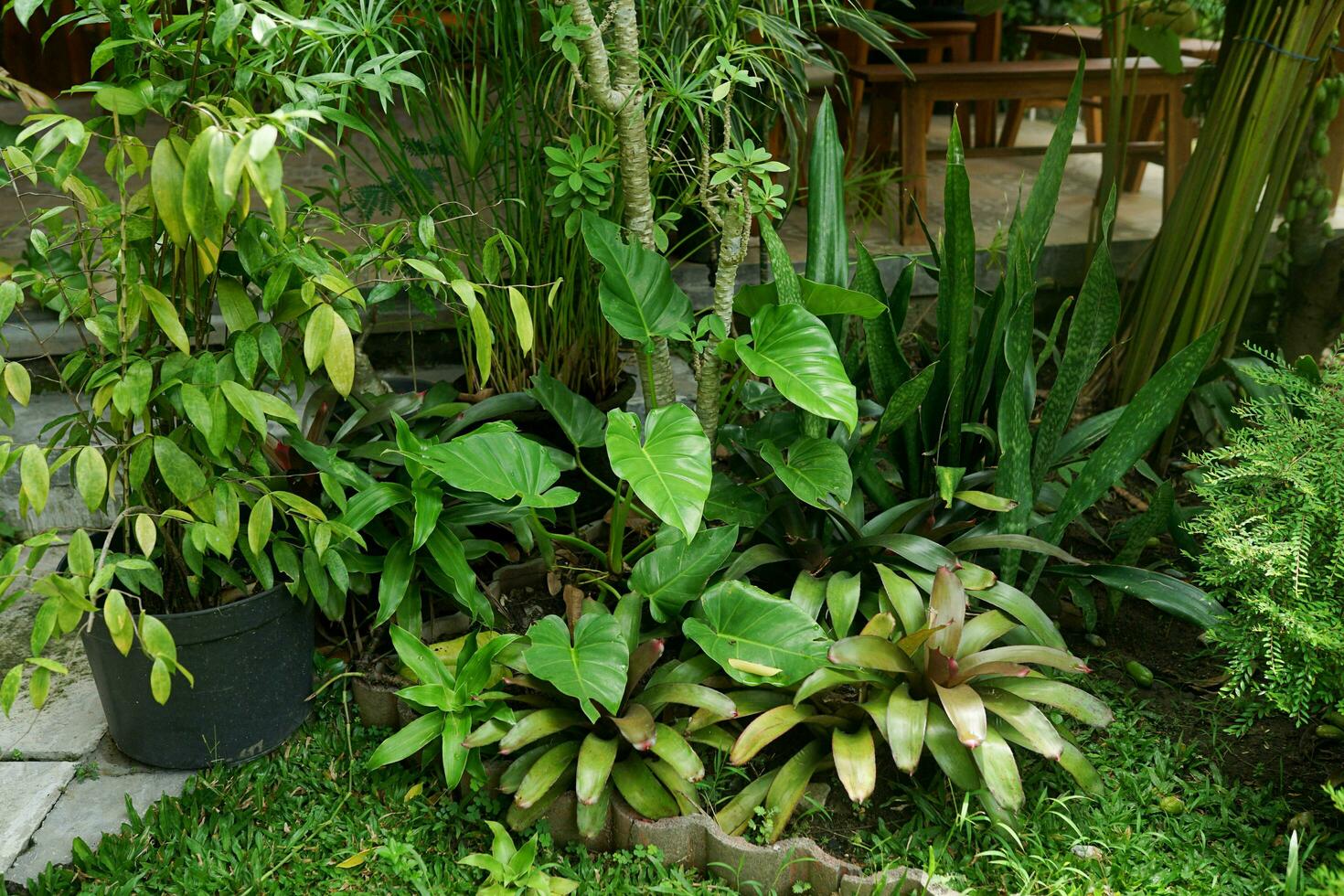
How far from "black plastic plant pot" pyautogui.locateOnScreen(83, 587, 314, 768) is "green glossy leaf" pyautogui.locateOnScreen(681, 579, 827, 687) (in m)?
0.73

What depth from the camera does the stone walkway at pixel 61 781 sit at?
1.80m

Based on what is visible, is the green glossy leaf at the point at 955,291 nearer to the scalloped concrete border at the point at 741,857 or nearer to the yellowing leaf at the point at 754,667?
the yellowing leaf at the point at 754,667

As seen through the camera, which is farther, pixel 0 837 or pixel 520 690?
pixel 520 690

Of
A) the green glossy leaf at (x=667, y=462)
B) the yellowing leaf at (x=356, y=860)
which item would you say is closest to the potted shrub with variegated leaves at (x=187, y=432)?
the yellowing leaf at (x=356, y=860)

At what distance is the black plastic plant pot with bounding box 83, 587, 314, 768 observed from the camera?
1.85m

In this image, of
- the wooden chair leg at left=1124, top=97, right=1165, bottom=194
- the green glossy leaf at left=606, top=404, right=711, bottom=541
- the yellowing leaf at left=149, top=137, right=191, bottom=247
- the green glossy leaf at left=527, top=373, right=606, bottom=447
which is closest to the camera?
the yellowing leaf at left=149, top=137, right=191, bottom=247

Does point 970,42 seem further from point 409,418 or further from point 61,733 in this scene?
point 61,733

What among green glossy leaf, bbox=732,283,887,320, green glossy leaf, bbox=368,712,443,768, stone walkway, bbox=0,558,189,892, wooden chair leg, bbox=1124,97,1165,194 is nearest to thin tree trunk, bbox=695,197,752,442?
green glossy leaf, bbox=732,283,887,320

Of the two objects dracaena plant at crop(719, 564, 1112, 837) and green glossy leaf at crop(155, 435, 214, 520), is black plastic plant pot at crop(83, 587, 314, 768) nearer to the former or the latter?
green glossy leaf at crop(155, 435, 214, 520)

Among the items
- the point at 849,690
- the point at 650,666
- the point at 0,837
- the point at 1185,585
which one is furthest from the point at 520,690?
the point at 1185,585

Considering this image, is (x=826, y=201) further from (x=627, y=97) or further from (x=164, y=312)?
(x=164, y=312)

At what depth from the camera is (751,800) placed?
1.83 m

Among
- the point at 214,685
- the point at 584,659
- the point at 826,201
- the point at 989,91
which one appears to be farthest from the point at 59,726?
the point at 989,91

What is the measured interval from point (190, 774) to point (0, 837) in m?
0.29
